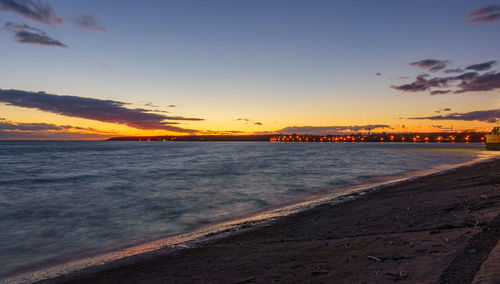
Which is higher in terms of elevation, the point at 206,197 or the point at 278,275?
the point at 278,275

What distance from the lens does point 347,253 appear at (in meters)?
5.43

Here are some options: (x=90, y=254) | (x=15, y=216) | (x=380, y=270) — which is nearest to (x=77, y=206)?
(x=15, y=216)

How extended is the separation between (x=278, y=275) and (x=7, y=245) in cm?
978

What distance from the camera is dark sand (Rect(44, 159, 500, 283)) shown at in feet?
14.1

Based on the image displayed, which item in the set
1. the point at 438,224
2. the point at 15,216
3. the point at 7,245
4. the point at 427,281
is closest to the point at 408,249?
the point at 427,281

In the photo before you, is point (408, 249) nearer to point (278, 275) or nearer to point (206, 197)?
point (278, 275)

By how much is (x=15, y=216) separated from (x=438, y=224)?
1747 cm

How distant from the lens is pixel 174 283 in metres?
4.94

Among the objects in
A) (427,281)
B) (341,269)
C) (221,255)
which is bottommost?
Answer: (221,255)

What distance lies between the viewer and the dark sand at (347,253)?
431 centimetres

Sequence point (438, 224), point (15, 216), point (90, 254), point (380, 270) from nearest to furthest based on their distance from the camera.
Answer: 1. point (380, 270)
2. point (438, 224)
3. point (90, 254)
4. point (15, 216)

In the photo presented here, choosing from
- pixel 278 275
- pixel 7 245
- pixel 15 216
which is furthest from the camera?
pixel 15 216

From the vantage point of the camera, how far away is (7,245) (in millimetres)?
9328

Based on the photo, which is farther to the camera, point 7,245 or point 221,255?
point 7,245
